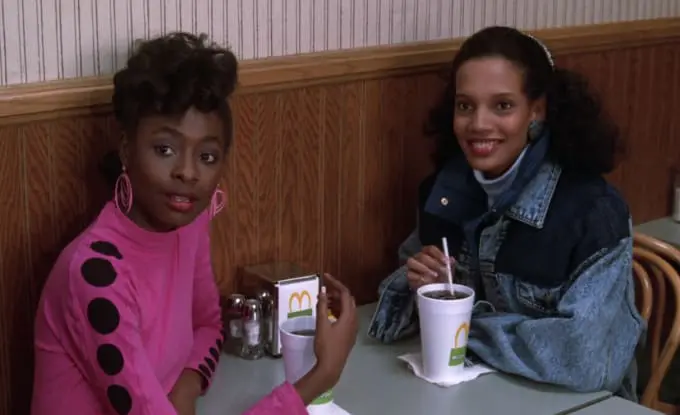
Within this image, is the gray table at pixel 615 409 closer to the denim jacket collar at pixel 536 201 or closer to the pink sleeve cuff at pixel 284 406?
the denim jacket collar at pixel 536 201

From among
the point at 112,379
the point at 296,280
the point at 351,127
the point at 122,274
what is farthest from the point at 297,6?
the point at 112,379

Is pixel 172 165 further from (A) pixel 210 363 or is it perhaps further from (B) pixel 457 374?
(B) pixel 457 374

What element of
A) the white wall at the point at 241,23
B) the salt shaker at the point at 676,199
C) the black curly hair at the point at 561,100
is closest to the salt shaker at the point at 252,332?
the white wall at the point at 241,23

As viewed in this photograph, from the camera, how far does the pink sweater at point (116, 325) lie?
149cm

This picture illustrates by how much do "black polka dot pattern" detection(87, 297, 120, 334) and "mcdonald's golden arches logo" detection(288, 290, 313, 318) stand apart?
1.48 feet

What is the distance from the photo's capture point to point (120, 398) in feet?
4.91

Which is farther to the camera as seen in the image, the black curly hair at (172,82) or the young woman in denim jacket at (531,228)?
the young woman in denim jacket at (531,228)

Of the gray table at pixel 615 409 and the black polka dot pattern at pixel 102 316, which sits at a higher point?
the black polka dot pattern at pixel 102 316

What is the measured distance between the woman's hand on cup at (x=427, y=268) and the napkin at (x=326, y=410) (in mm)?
335

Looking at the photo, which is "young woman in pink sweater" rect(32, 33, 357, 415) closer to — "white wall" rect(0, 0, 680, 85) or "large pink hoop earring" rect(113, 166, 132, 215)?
"large pink hoop earring" rect(113, 166, 132, 215)

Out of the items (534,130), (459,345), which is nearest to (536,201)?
(534,130)

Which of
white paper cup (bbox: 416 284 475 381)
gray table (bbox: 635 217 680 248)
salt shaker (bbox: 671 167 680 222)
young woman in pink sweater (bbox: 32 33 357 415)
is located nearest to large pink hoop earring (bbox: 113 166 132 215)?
young woman in pink sweater (bbox: 32 33 357 415)

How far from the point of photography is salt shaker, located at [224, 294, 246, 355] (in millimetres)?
1920

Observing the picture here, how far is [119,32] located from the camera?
1.77 m
